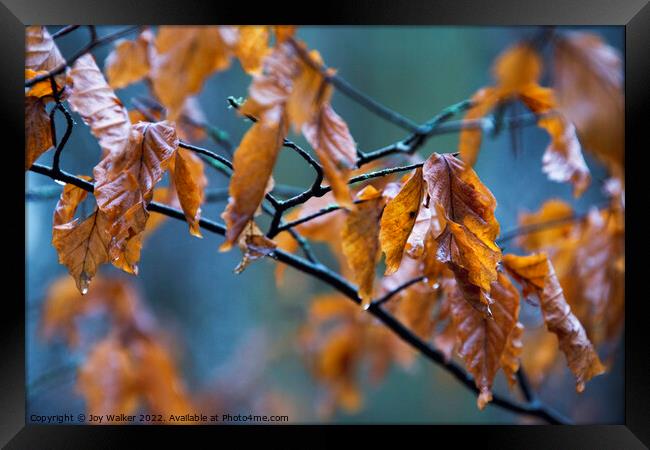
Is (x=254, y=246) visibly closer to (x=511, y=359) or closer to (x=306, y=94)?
(x=306, y=94)

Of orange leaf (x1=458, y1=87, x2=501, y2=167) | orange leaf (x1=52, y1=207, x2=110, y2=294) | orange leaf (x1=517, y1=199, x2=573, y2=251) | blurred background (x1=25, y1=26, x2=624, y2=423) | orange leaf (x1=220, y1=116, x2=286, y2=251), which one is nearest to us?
orange leaf (x1=220, y1=116, x2=286, y2=251)

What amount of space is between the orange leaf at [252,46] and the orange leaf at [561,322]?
1.26 feet

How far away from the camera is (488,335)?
544mm

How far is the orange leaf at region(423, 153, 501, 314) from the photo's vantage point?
0.45m

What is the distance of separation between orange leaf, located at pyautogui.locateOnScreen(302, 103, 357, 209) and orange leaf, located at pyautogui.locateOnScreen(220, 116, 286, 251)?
4 centimetres

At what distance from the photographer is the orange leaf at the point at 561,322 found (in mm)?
557

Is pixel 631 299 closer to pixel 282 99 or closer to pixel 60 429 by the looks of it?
pixel 282 99

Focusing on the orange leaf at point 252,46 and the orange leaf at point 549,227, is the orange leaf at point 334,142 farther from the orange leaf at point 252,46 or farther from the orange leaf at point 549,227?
the orange leaf at point 549,227

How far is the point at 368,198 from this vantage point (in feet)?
1.84

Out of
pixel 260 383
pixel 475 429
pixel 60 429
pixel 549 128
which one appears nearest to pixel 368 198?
pixel 549 128

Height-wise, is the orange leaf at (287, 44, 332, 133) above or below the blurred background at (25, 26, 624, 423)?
above

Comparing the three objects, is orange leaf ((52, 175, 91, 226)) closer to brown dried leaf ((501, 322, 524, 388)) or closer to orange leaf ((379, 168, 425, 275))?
orange leaf ((379, 168, 425, 275))

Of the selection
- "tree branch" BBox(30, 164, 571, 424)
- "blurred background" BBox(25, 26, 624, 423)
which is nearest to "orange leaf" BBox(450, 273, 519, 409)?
"tree branch" BBox(30, 164, 571, 424)

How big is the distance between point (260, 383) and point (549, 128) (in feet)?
6.25
